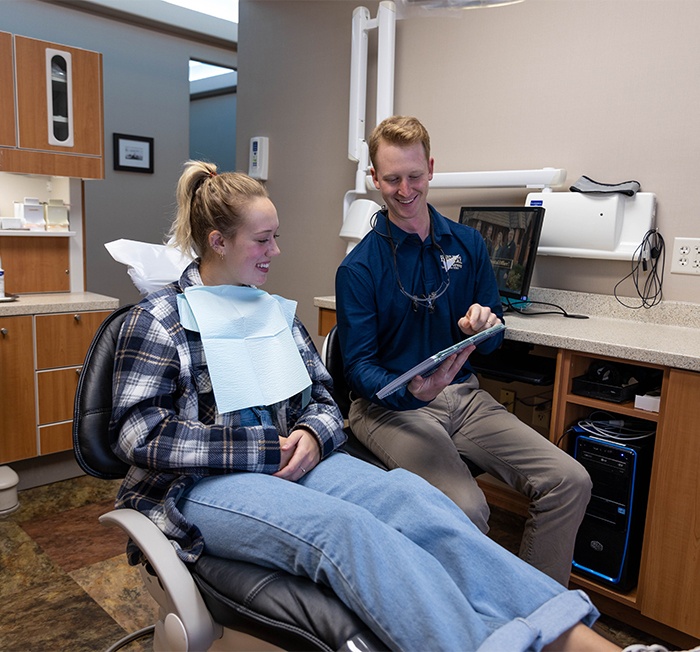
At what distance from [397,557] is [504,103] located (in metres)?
2.05

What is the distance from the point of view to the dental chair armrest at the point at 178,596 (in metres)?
1.05

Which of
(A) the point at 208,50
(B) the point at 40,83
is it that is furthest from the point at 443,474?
(A) the point at 208,50

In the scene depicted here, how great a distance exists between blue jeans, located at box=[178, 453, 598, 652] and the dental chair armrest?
3.4 inches

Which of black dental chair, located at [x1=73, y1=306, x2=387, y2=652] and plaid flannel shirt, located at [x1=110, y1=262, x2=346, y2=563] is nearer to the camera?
black dental chair, located at [x1=73, y1=306, x2=387, y2=652]

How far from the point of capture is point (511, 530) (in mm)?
2432

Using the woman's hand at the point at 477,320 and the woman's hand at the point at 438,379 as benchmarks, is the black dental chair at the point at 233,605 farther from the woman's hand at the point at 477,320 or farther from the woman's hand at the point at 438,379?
the woman's hand at the point at 477,320

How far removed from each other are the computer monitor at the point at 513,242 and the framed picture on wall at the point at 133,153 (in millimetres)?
3508

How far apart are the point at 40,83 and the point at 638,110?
2.38 meters

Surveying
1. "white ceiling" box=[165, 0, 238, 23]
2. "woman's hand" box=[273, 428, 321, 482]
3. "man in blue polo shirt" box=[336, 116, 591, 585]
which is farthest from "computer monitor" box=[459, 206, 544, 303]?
"white ceiling" box=[165, 0, 238, 23]

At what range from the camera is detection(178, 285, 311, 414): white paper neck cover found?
1308 millimetres

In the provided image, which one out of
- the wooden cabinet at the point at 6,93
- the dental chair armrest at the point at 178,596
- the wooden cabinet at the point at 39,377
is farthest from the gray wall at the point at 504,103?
the dental chair armrest at the point at 178,596

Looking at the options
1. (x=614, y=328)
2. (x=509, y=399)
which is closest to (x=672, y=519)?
(x=614, y=328)

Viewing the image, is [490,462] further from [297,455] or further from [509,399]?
[509,399]

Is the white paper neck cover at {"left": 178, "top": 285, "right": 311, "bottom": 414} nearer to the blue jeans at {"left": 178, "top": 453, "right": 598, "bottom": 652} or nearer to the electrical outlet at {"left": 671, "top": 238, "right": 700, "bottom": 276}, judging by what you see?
the blue jeans at {"left": 178, "top": 453, "right": 598, "bottom": 652}
